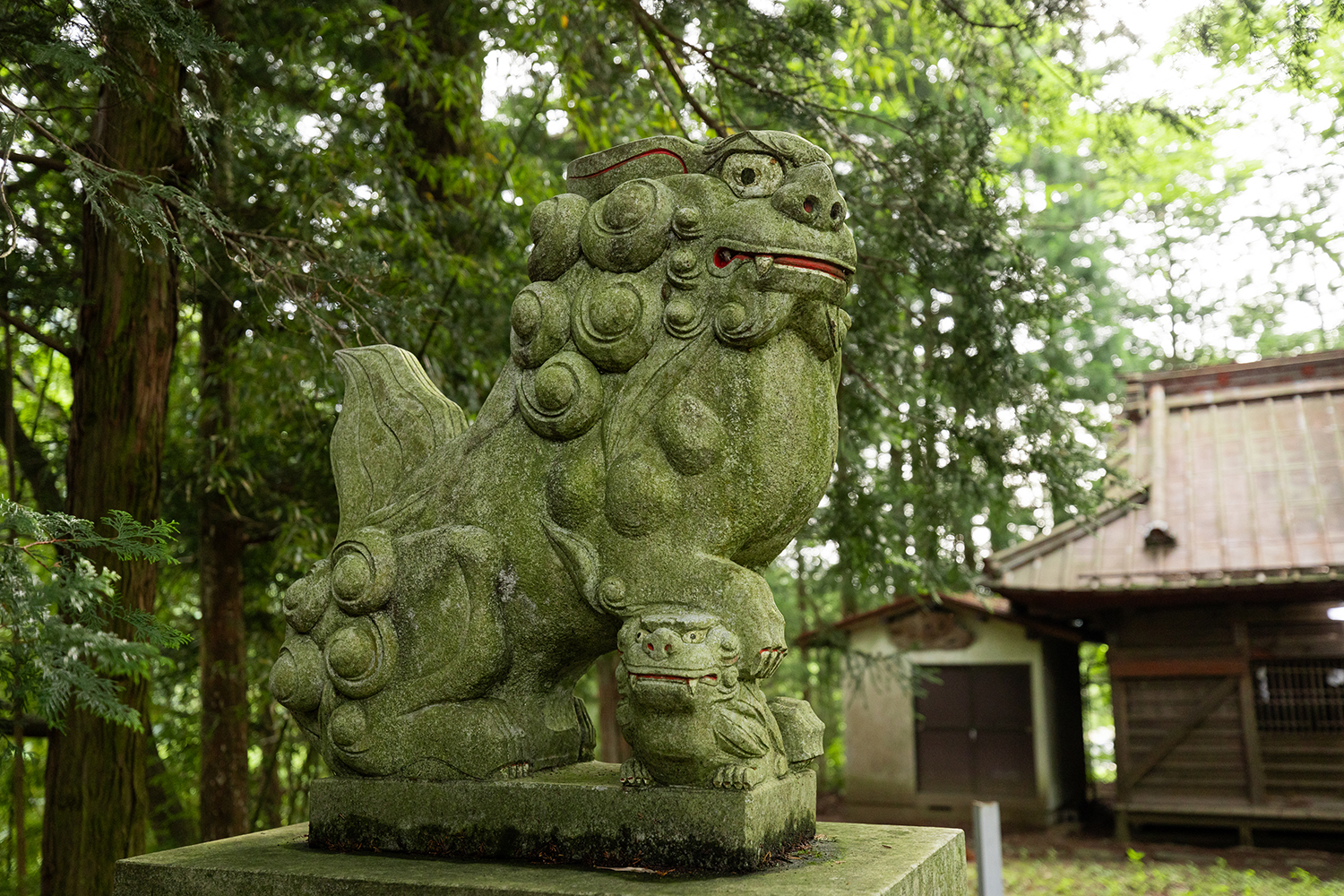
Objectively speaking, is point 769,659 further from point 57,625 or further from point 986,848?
point 986,848

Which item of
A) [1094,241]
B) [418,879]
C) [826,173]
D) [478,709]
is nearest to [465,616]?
[478,709]

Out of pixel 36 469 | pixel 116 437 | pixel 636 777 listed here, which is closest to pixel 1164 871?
pixel 636 777

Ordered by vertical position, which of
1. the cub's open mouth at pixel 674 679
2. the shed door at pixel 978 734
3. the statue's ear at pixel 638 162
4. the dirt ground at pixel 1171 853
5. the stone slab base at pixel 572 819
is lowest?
the dirt ground at pixel 1171 853

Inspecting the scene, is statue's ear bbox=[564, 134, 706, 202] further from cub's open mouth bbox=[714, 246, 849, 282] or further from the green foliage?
the green foliage

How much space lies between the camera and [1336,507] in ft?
26.5

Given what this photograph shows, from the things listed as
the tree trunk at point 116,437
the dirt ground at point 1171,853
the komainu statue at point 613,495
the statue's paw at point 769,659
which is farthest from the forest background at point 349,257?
the dirt ground at point 1171,853

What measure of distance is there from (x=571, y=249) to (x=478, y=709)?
50.2 inches

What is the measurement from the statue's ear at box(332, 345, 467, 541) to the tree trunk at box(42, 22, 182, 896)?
1226 millimetres

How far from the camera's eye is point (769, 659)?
95.7 inches

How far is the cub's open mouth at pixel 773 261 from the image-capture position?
2.50 meters

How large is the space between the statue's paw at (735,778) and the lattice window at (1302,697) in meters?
7.75

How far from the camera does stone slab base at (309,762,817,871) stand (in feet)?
7.49

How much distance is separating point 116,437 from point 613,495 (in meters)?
2.41

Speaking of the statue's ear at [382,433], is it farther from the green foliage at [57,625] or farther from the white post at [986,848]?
the white post at [986,848]
